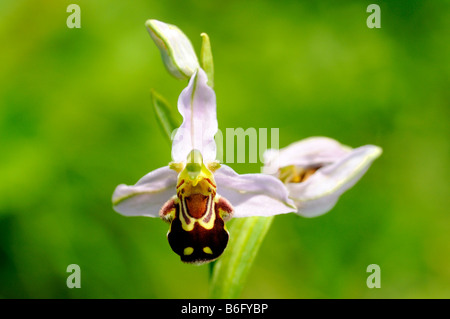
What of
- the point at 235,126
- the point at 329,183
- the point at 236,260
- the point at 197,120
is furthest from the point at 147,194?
the point at 235,126

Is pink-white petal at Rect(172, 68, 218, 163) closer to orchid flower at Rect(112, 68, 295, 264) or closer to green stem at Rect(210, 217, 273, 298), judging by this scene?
orchid flower at Rect(112, 68, 295, 264)

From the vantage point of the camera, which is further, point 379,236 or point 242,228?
point 379,236

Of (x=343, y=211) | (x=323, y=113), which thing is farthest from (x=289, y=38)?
(x=343, y=211)

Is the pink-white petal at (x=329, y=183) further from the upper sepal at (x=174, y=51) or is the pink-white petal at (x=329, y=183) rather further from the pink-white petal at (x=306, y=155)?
the upper sepal at (x=174, y=51)

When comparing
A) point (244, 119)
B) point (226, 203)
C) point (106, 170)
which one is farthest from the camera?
point (244, 119)
